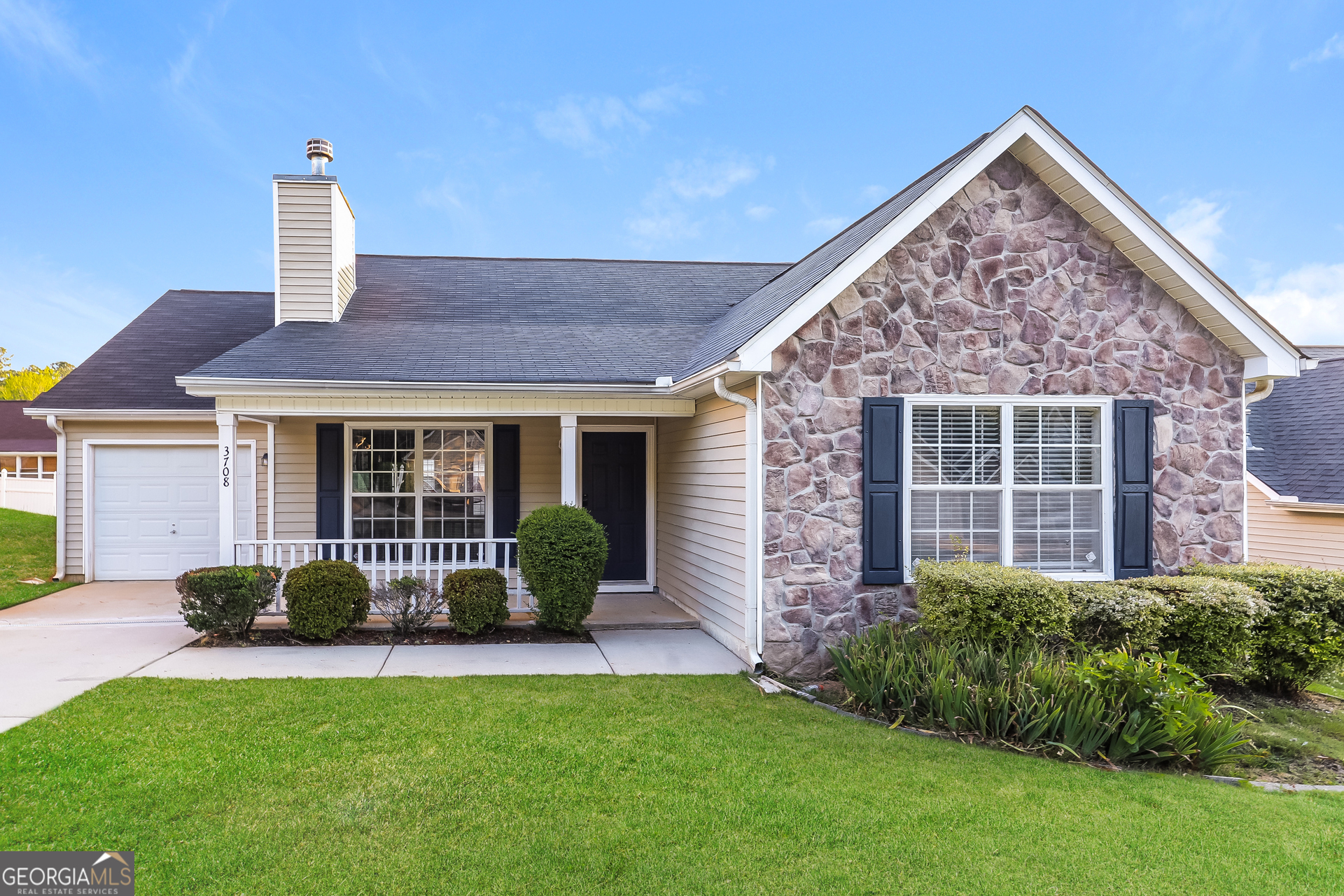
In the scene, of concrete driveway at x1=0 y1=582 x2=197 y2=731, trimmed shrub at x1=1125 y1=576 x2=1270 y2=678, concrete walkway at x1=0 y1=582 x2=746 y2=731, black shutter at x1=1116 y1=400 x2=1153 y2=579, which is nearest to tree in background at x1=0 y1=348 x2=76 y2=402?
concrete driveway at x1=0 y1=582 x2=197 y2=731

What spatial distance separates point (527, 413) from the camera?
7867 millimetres

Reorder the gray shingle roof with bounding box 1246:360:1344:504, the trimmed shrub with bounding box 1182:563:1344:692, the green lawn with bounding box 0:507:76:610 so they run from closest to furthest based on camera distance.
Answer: the trimmed shrub with bounding box 1182:563:1344:692 → the green lawn with bounding box 0:507:76:610 → the gray shingle roof with bounding box 1246:360:1344:504

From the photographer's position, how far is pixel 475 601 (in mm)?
7281

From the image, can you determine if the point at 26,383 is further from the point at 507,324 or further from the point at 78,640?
the point at 78,640

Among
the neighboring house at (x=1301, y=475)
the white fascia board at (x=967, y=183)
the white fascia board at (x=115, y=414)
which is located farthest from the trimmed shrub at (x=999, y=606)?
the white fascia board at (x=115, y=414)

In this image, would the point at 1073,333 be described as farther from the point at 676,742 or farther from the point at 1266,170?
the point at 1266,170

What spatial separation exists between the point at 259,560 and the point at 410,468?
220cm

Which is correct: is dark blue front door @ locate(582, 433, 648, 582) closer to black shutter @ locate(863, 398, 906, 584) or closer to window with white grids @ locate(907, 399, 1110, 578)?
black shutter @ locate(863, 398, 906, 584)

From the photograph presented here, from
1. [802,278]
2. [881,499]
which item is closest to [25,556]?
[802,278]

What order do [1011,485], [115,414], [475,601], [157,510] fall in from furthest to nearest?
[157,510] < [115,414] < [475,601] < [1011,485]

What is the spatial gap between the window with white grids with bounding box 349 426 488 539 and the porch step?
2.07 metres

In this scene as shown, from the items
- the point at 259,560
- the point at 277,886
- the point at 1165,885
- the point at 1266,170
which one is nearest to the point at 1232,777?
the point at 1165,885

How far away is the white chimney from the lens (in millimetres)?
10234

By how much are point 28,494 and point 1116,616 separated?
23.6m
